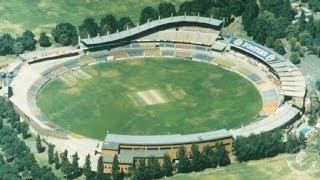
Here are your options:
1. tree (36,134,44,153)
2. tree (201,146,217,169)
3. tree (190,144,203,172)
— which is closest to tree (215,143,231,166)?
tree (201,146,217,169)

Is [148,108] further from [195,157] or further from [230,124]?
[195,157]

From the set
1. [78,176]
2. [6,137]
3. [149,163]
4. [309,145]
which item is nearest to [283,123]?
[309,145]

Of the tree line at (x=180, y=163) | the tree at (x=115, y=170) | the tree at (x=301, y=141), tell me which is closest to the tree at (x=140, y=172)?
the tree line at (x=180, y=163)

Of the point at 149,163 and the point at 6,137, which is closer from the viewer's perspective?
the point at 149,163

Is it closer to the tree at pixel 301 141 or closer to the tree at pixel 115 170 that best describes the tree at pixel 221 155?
the tree at pixel 301 141

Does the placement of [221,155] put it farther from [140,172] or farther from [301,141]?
[301,141]

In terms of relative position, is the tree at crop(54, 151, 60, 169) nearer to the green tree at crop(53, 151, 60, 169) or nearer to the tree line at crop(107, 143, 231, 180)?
the green tree at crop(53, 151, 60, 169)

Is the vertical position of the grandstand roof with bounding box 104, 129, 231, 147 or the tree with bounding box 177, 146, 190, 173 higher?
the grandstand roof with bounding box 104, 129, 231, 147
